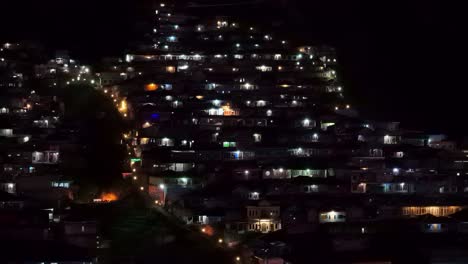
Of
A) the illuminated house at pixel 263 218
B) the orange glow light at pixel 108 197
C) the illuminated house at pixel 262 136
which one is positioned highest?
the illuminated house at pixel 262 136

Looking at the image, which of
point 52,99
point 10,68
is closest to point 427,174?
point 52,99

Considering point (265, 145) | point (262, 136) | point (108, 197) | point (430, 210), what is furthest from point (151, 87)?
point (430, 210)

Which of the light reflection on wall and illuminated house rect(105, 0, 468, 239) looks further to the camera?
illuminated house rect(105, 0, 468, 239)

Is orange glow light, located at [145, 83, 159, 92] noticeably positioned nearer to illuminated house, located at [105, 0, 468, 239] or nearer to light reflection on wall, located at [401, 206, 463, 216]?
illuminated house, located at [105, 0, 468, 239]

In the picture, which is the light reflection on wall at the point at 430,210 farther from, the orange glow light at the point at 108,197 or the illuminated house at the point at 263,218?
the orange glow light at the point at 108,197

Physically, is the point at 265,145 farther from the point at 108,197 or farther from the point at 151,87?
the point at 151,87

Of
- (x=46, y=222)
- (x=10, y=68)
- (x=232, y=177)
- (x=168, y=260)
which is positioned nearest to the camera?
(x=168, y=260)

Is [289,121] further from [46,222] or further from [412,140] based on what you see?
[46,222]

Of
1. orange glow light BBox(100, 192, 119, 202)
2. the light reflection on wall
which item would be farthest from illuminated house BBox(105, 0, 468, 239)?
orange glow light BBox(100, 192, 119, 202)

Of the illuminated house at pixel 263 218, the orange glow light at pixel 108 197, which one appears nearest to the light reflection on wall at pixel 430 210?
the illuminated house at pixel 263 218

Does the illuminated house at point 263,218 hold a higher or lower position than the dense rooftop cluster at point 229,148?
lower

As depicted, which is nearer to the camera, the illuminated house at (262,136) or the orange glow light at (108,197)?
the orange glow light at (108,197)
